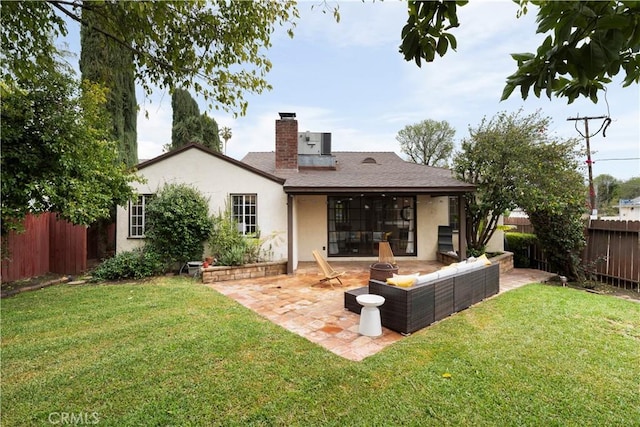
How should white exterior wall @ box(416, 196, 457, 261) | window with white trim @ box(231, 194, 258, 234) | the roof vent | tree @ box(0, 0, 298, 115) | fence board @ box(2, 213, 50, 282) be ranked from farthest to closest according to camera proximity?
the roof vent, white exterior wall @ box(416, 196, 457, 261), window with white trim @ box(231, 194, 258, 234), fence board @ box(2, 213, 50, 282), tree @ box(0, 0, 298, 115)

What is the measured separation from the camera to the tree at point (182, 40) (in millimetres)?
3717

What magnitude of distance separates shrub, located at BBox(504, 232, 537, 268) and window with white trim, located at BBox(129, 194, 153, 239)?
529 inches

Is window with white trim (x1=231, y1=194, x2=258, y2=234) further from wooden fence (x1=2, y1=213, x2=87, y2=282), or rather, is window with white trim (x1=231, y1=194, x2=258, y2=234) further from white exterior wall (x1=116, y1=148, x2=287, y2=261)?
wooden fence (x1=2, y1=213, x2=87, y2=282)

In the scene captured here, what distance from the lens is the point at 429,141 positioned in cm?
3584

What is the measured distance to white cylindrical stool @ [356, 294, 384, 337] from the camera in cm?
455

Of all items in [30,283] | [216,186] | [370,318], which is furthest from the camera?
[216,186]

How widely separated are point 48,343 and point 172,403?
2823mm

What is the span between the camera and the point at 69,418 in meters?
2.72

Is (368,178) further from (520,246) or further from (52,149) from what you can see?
(52,149)

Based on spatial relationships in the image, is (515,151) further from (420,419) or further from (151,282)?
(151,282)

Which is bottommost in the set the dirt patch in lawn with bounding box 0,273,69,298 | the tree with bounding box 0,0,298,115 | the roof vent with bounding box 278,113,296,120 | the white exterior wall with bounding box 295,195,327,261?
the dirt patch in lawn with bounding box 0,273,69,298

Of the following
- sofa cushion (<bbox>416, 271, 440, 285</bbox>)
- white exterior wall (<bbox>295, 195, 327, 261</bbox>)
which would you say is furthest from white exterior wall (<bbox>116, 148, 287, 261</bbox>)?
sofa cushion (<bbox>416, 271, 440, 285</bbox>)

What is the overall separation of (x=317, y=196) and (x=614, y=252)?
9.53 meters

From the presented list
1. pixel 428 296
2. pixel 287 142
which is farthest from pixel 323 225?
pixel 428 296
